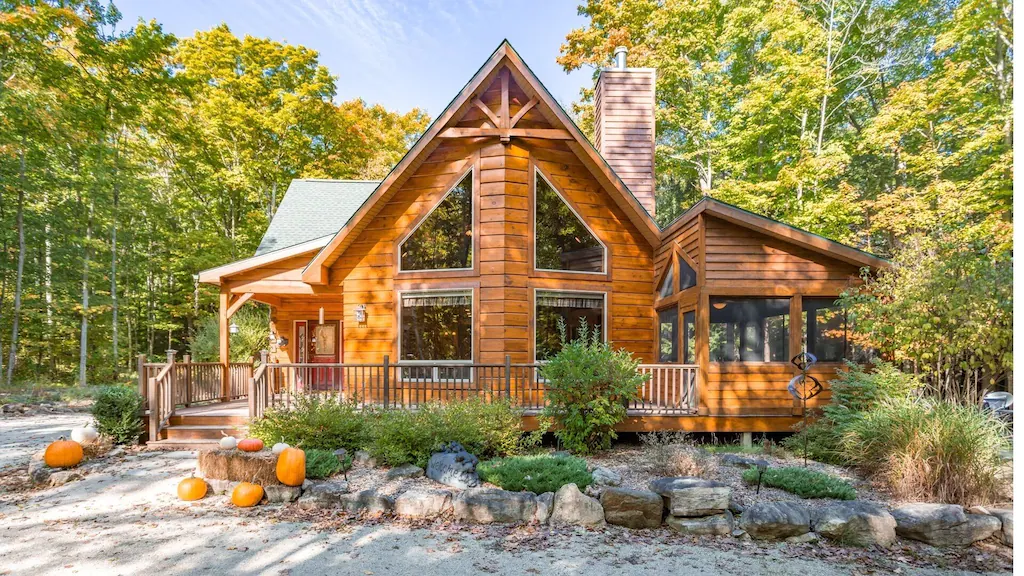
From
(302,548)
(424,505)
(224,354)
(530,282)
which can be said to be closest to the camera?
(302,548)

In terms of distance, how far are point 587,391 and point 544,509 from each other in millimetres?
2172

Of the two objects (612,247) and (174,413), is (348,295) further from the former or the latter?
(612,247)

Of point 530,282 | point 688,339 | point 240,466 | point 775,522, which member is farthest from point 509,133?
point 775,522

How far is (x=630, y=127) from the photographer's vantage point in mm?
11031

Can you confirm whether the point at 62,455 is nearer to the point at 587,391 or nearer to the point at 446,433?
the point at 446,433

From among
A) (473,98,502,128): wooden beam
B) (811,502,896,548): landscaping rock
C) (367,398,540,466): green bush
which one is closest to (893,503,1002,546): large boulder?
(811,502,896,548): landscaping rock

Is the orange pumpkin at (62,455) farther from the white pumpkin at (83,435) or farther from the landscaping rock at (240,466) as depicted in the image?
the landscaping rock at (240,466)

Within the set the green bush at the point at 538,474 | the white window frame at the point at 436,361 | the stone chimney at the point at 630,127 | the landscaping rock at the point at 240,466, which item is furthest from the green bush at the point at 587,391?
the stone chimney at the point at 630,127

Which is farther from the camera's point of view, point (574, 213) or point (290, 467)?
point (574, 213)

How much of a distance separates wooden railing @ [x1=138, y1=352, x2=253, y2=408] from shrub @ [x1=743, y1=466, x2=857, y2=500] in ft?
24.6

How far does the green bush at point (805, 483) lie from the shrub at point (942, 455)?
21.8 inches

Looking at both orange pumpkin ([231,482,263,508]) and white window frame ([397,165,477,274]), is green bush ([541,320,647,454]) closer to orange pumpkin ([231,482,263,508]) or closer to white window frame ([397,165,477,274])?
white window frame ([397,165,477,274])

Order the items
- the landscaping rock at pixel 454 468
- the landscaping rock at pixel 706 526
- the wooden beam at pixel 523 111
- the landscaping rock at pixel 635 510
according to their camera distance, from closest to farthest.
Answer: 1. the landscaping rock at pixel 706 526
2. the landscaping rock at pixel 635 510
3. the landscaping rock at pixel 454 468
4. the wooden beam at pixel 523 111

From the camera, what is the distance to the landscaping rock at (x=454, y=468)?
523 centimetres
